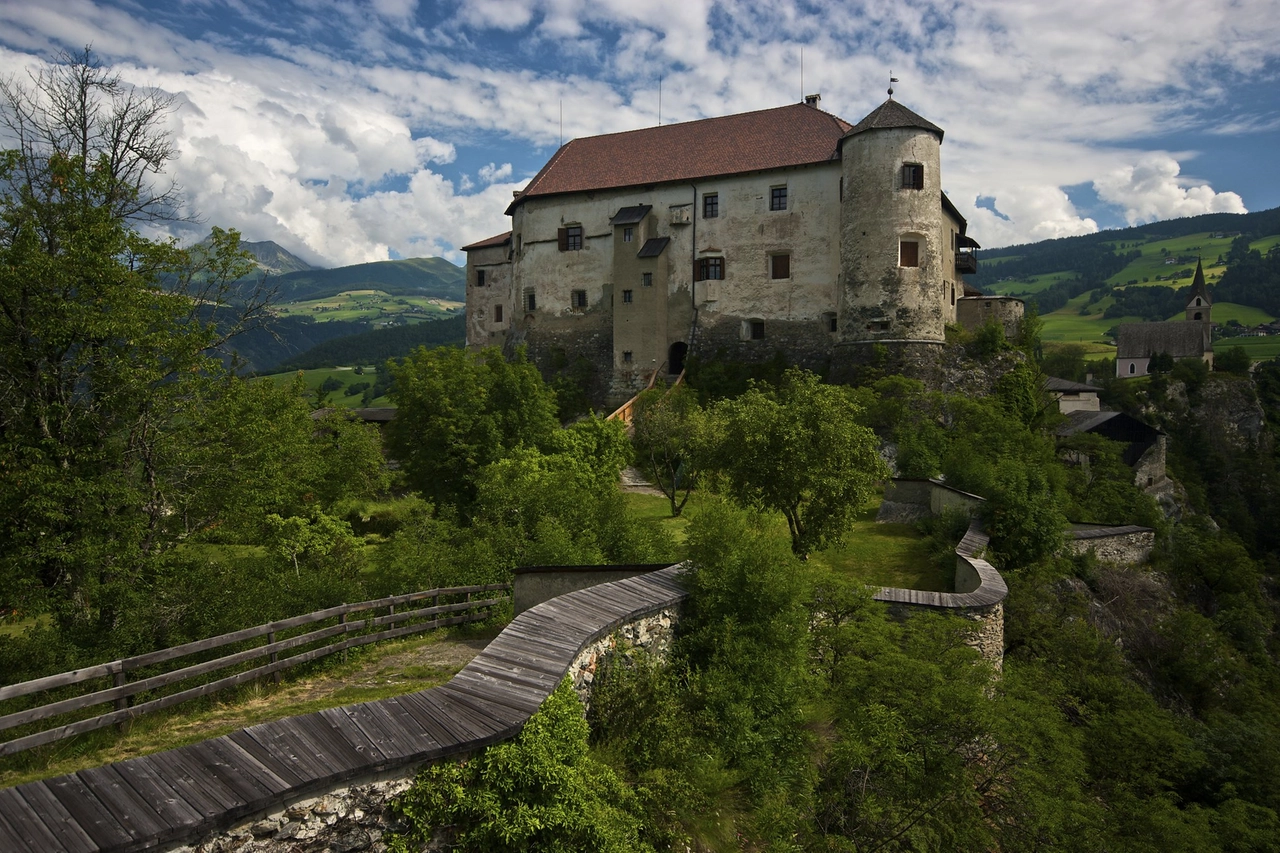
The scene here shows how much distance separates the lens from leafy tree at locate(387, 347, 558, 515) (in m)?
28.8

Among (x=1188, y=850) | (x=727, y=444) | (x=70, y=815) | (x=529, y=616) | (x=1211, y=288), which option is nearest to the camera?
(x=70, y=815)

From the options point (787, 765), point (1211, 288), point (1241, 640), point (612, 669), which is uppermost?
point (1211, 288)

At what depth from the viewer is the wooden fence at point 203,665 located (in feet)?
23.9

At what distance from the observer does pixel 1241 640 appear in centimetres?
2703

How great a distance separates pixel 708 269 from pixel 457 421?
789 inches

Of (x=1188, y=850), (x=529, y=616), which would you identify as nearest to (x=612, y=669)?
(x=529, y=616)

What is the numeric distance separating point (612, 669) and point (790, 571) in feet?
10.2

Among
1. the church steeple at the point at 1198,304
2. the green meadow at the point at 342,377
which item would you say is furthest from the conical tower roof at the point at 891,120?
the church steeple at the point at 1198,304

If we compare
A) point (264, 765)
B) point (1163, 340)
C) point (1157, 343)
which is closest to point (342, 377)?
point (1157, 343)

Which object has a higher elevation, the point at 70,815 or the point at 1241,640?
the point at 70,815

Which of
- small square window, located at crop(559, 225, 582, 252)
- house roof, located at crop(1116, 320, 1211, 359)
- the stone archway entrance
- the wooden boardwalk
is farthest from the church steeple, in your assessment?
the wooden boardwalk

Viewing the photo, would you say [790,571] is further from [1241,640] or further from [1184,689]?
[1241,640]

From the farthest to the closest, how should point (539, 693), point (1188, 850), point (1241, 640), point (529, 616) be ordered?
1. point (1241, 640)
2. point (1188, 850)
3. point (529, 616)
4. point (539, 693)

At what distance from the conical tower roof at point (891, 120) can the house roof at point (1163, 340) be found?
221ft
